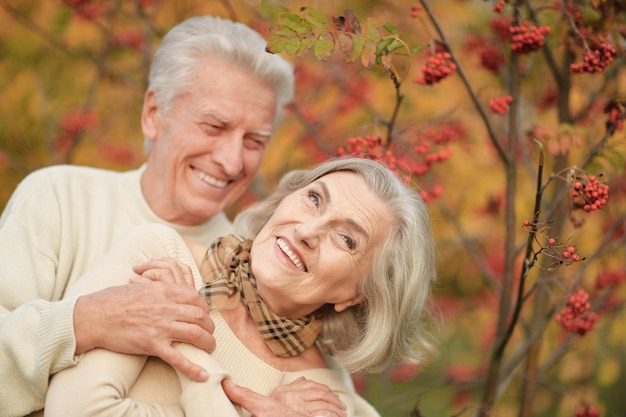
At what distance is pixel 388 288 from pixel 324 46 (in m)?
0.74

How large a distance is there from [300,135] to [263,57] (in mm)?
1717

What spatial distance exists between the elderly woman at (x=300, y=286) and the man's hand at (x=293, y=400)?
20 millimetres

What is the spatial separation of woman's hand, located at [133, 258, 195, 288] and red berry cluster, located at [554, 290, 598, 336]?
1199 mm

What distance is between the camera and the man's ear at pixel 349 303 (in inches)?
101

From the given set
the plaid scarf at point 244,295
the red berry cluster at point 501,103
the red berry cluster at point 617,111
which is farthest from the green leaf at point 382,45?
the red berry cluster at point 617,111

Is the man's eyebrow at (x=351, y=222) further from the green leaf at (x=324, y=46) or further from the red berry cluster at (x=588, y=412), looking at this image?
the red berry cluster at (x=588, y=412)

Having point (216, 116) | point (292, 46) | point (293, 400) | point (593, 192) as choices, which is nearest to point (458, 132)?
point (216, 116)

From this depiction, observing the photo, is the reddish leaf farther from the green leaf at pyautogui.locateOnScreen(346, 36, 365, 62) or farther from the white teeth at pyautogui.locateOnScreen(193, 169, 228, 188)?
the white teeth at pyautogui.locateOnScreen(193, 169, 228, 188)

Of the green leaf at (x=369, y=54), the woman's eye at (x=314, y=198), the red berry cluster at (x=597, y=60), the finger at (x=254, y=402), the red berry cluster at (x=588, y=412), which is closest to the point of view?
the finger at (x=254, y=402)

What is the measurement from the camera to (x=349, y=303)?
2568 millimetres

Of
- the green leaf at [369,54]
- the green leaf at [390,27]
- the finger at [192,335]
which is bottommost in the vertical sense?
the finger at [192,335]

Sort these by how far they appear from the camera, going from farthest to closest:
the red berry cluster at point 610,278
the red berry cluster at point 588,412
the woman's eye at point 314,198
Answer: the red berry cluster at point 610,278 < the red berry cluster at point 588,412 < the woman's eye at point 314,198

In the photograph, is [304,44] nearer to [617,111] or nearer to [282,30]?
[282,30]

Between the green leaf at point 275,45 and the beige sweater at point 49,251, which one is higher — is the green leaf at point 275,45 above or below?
above
